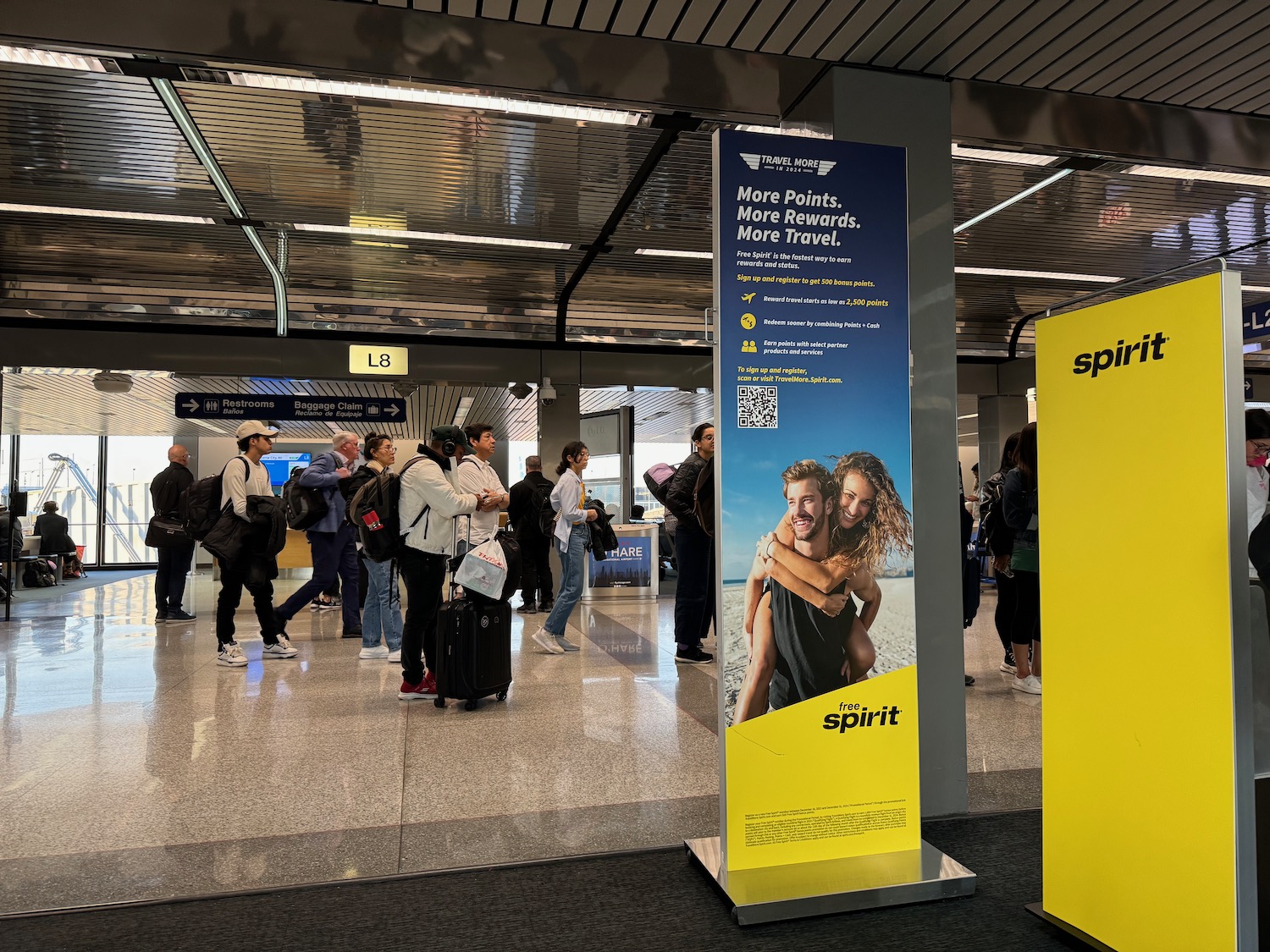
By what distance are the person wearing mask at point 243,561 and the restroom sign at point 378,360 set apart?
131 inches

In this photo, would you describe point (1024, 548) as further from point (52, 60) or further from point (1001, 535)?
point (52, 60)

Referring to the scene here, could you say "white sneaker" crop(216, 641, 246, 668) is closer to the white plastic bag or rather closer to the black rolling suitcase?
the black rolling suitcase

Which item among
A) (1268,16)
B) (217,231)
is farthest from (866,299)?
(217,231)

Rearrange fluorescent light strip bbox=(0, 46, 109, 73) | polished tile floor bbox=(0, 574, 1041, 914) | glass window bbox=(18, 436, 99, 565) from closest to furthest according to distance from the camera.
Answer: polished tile floor bbox=(0, 574, 1041, 914) < fluorescent light strip bbox=(0, 46, 109, 73) < glass window bbox=(18, 436, 99, 565)

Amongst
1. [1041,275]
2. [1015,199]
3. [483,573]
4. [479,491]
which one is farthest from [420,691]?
[1041,275]

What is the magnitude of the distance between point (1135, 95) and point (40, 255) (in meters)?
8.81

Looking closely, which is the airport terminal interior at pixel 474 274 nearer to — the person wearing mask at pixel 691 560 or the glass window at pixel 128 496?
the person wearing mask at pixel 691 560

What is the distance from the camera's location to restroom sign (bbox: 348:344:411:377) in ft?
32.0

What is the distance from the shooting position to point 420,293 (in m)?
9.73

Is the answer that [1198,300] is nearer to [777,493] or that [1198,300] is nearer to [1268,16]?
[777,493]

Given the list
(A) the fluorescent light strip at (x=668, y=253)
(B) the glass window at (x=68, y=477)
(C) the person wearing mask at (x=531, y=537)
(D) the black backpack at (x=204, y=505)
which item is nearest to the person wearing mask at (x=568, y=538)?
(C) the person wearing mask at (x=531, y=537)

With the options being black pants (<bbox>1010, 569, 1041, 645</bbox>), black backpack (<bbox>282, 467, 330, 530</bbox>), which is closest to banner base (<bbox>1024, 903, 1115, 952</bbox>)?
black pants (<bbox>1010, 569, 1041, 645</bbox>)

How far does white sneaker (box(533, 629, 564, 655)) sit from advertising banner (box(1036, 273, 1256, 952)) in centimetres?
473

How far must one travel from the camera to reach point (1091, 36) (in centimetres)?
349
